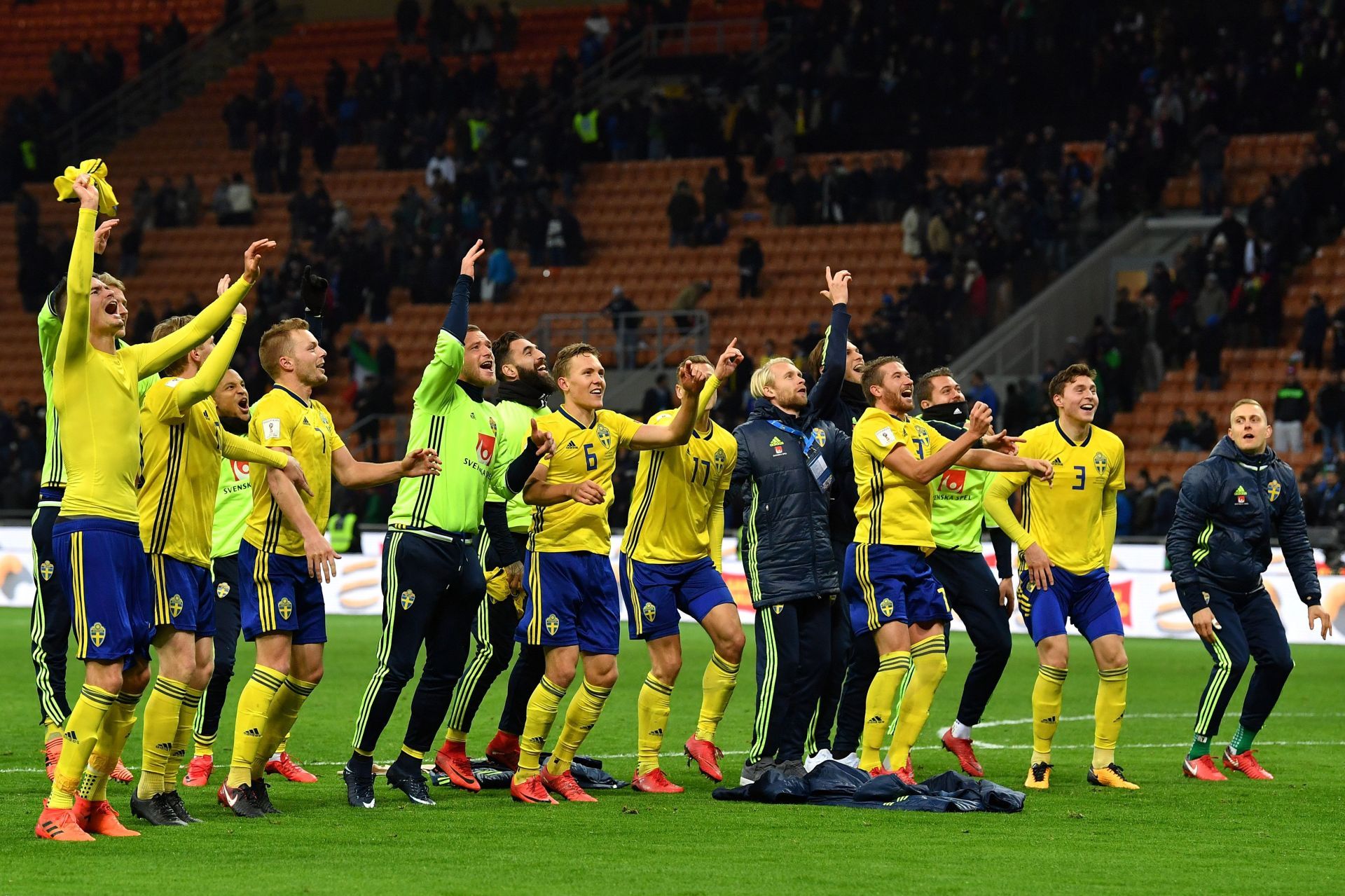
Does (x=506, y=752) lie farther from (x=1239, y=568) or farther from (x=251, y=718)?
(x=1239, y=568)

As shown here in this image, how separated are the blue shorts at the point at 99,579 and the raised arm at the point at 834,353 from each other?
13.3ft

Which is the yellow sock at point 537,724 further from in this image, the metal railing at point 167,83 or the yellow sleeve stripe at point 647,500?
the metal railing at point 167,83

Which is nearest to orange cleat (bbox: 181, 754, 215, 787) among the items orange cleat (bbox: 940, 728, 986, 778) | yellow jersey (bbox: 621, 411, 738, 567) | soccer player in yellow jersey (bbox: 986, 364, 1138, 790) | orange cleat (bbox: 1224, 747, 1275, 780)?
yellow jersey (bbox: 621, 411, 738, 567)

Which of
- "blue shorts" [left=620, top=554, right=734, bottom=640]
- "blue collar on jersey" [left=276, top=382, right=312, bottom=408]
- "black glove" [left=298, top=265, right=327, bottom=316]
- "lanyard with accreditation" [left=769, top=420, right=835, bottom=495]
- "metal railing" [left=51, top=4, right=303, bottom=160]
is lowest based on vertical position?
"blue shorts" [left=620, top=554, right=734, bottom=640]

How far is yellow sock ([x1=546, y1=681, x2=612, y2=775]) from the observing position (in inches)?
393

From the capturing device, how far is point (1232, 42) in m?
31.4

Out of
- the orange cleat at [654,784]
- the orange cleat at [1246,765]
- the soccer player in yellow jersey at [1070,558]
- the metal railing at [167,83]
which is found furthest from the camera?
the metal railing at [167,83]

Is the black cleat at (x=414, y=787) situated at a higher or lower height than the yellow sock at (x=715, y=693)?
lower

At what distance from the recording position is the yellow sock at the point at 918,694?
406 inches

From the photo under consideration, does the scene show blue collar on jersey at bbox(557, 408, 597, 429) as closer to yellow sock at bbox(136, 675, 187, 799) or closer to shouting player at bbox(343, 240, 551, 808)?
shouting player at bbox(343, 240, 551, 808)

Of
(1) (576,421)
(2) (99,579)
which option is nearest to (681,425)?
(1) (576,421)

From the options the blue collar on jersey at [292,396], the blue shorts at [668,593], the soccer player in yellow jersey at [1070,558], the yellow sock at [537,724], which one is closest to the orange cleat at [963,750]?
the soccer player in yellow jersey at [1070,558]

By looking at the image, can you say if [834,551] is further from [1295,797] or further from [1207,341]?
[1207,341]

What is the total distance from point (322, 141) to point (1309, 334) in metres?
19.9
